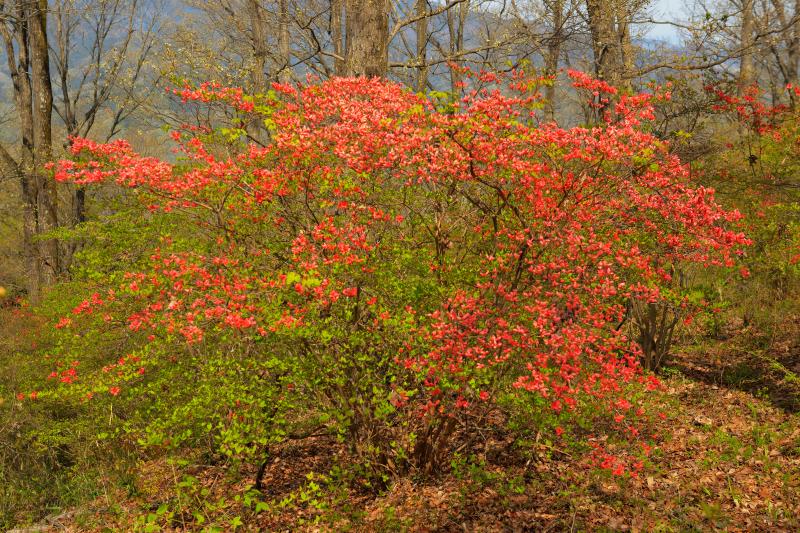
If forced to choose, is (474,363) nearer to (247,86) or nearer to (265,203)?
(265,203)

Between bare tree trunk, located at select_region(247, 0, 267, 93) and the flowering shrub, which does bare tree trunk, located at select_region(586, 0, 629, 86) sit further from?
bare tree trunk, located at select_region(247, 0, 267, 93)

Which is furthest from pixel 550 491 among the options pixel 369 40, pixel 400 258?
pixel 369 40

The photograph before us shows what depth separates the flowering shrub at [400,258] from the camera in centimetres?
503

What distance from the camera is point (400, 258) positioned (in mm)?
5508

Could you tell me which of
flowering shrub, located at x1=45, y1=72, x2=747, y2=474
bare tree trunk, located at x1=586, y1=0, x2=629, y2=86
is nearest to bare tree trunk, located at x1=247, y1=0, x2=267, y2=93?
bare tree trunk, located at x1=586, y1=0, x2=629, y2=86

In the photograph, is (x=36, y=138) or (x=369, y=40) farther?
(x=36, y=138)

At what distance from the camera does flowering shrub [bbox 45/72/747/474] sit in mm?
5027

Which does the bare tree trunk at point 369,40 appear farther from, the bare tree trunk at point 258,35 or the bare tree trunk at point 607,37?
the bare tree trunk at point 258,35

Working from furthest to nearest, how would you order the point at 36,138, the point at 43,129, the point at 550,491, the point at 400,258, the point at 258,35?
the point at 258,35 → the point at 36,138 → the point at 43,129 → the point at 550,491 → the point at 400,258

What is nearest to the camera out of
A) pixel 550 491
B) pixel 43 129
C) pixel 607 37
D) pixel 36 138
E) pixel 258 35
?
pixel 550 491

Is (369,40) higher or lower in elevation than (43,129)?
higher

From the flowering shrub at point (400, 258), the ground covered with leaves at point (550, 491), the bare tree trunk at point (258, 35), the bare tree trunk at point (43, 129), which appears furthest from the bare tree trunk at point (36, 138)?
the flowering shrub at point (400, 258)

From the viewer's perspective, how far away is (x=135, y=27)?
2017 cm

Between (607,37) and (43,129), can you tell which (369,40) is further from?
(43,129)
